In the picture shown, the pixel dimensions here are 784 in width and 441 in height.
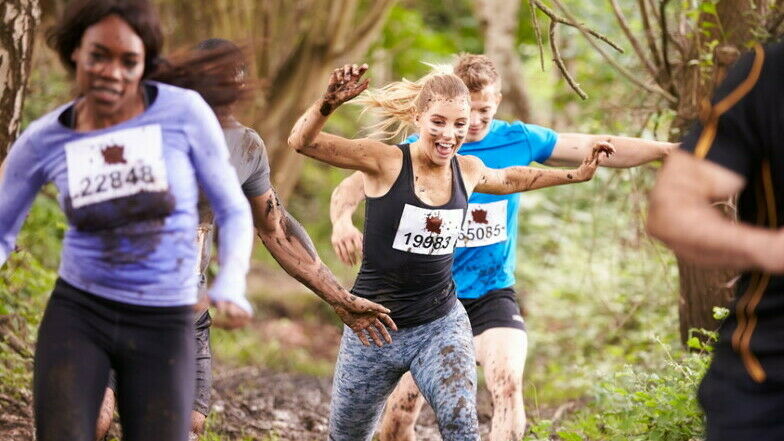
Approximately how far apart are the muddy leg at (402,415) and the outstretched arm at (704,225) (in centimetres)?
277

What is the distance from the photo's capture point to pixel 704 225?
2535 mm

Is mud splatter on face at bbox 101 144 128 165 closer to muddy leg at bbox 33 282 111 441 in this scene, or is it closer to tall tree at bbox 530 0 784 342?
muddy leg at bbox 33 282 111 441

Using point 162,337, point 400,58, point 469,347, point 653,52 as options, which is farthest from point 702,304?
point 400,58

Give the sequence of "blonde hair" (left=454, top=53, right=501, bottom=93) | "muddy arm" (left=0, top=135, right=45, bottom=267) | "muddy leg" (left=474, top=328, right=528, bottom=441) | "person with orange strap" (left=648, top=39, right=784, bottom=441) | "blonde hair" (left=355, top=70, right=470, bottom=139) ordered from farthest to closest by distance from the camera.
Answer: "blonde hair" (left=454, top=53, right=501, bottom=93)
"muddy leg" (left=474, top=328, right=528, bottom=441)
"blonde hair" (left=355, top=70, right=470, bottom=139)
"muddy arm" (left=0, top=135, right=45, bottom=267)
"person with orange strap" (left=648, top=39, right=784, bottom=441)

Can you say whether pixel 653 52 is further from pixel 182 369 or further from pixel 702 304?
pixel 182 369

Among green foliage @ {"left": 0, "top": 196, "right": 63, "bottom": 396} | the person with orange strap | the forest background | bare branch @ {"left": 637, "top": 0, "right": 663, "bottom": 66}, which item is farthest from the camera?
bare branch @ {"left": 637, "top": 0, "right": 663, "bottom": 66}

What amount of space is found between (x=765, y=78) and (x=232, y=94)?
2.01 metres

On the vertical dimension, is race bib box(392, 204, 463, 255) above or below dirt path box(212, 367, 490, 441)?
above

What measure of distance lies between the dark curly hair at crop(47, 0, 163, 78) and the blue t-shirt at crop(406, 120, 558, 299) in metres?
2.60

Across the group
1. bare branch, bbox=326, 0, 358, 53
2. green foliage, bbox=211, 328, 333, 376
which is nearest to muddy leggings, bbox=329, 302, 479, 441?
green foliage, bbox=211, 328, 333, 376

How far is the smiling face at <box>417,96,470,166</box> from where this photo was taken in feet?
15.6

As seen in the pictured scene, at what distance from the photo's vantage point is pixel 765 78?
2.62 m

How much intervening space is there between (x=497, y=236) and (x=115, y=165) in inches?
111

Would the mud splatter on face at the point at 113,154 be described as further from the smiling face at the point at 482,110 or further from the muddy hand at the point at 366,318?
the smiling face at the point at 482,110
